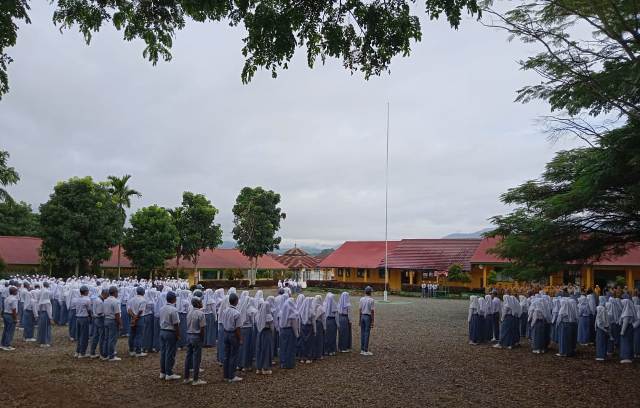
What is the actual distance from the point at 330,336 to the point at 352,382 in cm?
332

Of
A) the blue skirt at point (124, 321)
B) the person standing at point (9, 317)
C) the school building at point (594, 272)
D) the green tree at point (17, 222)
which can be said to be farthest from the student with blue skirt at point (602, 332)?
the green tree at point (17, 222)

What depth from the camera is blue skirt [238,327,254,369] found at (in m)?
11.4

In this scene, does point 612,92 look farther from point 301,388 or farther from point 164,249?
point 164,249

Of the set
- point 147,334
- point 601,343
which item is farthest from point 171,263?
point 601,343

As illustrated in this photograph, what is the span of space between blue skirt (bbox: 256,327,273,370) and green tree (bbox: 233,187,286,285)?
34.0 metres

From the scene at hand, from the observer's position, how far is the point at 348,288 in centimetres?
4491

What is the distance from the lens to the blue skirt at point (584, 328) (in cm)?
1504

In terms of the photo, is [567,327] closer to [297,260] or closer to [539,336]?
[539,336]

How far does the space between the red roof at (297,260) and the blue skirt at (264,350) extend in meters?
42.2

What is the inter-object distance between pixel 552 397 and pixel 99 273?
3134cm

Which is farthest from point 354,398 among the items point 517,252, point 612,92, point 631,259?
point 631,259

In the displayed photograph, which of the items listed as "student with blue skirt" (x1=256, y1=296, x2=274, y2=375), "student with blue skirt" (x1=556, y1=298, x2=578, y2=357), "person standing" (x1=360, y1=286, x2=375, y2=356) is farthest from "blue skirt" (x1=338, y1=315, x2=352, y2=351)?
"student with blue skirt" (x1=556, y1=298, x2=578, y2=357)

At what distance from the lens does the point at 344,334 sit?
13.9 metres

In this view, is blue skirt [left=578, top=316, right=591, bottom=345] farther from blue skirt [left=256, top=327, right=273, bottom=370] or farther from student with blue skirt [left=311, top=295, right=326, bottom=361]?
blue skirt [left=256, top=327, right=273, bottom=370]
